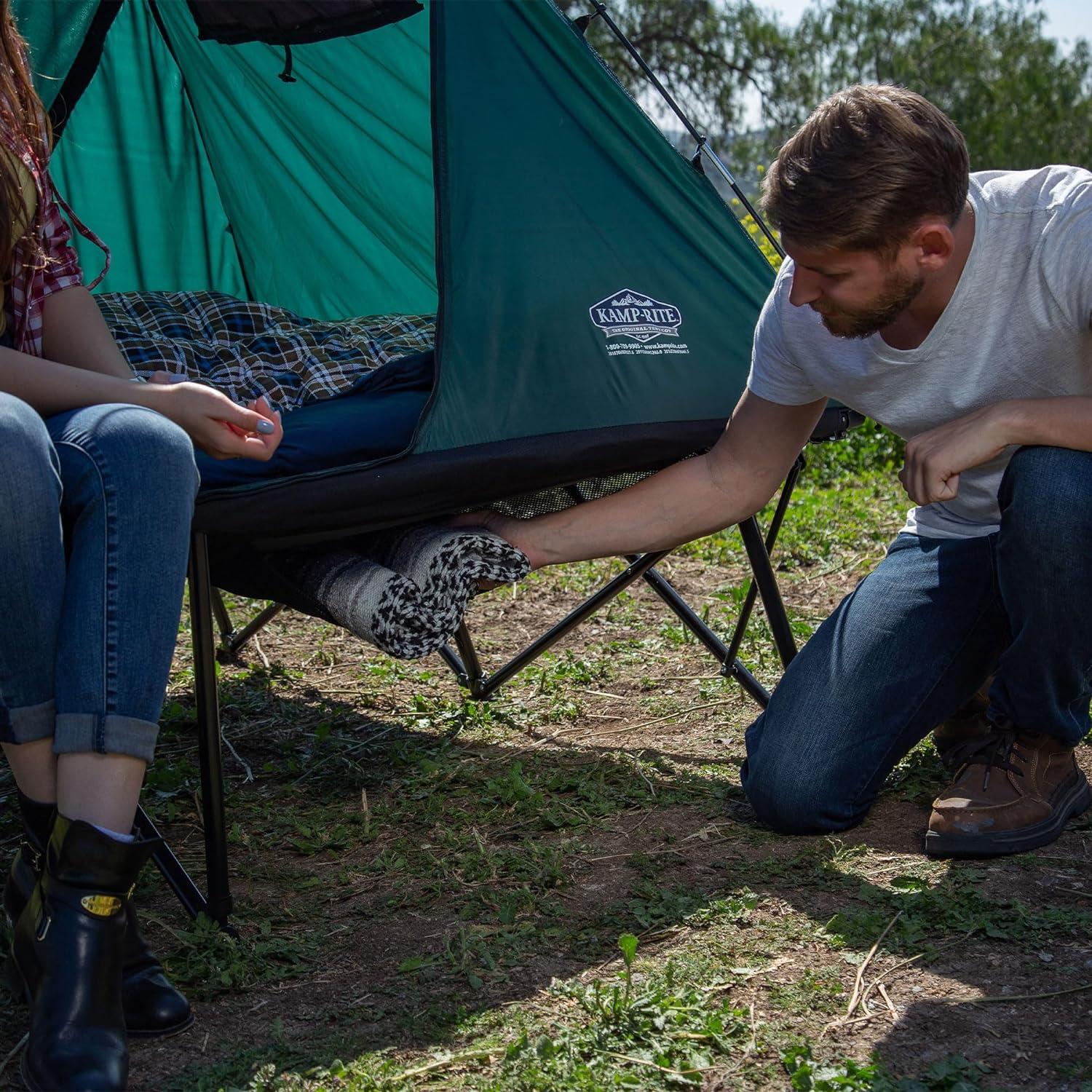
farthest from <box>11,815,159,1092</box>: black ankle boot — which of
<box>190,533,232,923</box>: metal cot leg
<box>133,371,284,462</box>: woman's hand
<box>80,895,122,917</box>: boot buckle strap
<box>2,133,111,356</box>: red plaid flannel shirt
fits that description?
<box>2,133,111,356</box>: red plaid flannel shirt

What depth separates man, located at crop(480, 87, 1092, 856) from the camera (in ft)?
6.47

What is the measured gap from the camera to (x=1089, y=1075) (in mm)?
1487

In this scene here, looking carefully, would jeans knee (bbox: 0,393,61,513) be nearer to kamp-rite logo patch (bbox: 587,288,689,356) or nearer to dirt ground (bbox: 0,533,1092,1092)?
dirt ground (bbox: 0,533,1092,1092)

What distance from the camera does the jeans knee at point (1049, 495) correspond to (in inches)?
78.1

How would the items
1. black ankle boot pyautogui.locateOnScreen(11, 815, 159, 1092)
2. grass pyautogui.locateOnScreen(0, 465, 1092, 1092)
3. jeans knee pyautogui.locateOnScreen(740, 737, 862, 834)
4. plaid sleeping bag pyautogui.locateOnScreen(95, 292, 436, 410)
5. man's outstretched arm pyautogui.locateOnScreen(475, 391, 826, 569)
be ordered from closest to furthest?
black ankle boot pyautogui.locateOnScreen(11, 815, 159, 1092)
grass pyautogui.locateOnScreen(0, 465, 1092, 1092)
jeans knee pyautogui.locateOnScreen(740, 737, 862, 834)
man's outstretched arm pyautogui.locateOnScreen(475, 391, 826, 569)
plaid sleeping bag pyautogui.locateOnScreen(95, 292, 436, 410)

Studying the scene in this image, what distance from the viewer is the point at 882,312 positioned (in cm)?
202

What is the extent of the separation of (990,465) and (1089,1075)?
104 cm

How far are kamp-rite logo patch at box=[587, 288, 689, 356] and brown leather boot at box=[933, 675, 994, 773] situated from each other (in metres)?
0.86

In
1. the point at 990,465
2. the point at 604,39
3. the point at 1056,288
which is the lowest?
the point at 990,465

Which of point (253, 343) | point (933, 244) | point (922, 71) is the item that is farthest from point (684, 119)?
point (922, 71)

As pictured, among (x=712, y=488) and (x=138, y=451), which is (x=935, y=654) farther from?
(x=138, y=451)

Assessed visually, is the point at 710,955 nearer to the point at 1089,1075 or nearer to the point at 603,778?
the point at 1089,1075

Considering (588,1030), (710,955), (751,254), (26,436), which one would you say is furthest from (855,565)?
(26,436)

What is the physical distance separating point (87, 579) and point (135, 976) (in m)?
0.51
